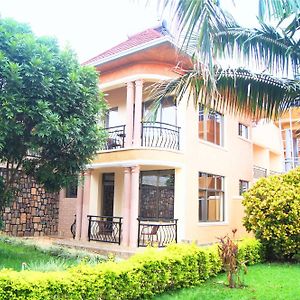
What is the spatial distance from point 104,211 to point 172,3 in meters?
13.8

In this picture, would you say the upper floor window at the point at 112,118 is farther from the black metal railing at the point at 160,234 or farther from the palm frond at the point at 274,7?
the palm frond at the point at 274,7

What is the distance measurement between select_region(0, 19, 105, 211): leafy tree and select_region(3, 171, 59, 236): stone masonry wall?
6186 millimetres

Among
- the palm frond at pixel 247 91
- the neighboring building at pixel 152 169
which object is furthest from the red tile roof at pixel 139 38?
the palm frond at pixel 247 91

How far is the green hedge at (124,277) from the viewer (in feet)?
18.5

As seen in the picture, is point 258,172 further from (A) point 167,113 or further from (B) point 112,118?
(B) point 112,118

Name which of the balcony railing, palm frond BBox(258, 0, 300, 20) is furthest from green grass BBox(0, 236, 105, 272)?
the balcony railing

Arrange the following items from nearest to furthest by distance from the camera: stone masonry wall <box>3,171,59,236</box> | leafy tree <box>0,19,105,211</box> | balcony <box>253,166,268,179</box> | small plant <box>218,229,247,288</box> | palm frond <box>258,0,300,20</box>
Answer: palm frond <box>258,0,300,20</box>
small plant <box>218,229,247,288</box>
leafy tree <box>0,19,105,211</box>
stone masonry wall <box>3,171,59,236</box>
balcony <box>253,166,268,179</box>

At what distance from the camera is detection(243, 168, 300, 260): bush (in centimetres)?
1119

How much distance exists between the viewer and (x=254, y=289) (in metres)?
8.05

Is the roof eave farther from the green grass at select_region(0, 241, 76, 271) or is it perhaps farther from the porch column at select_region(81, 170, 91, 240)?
the green grass at select_region(0, 241, 76, 271)

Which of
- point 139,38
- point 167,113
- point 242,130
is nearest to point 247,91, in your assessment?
point 167,113

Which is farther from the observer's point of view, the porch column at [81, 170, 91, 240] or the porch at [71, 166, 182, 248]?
the porch column at [81, 170, 91, 240]

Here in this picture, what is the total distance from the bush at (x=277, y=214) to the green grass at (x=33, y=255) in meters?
4.77

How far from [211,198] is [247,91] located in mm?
10152
